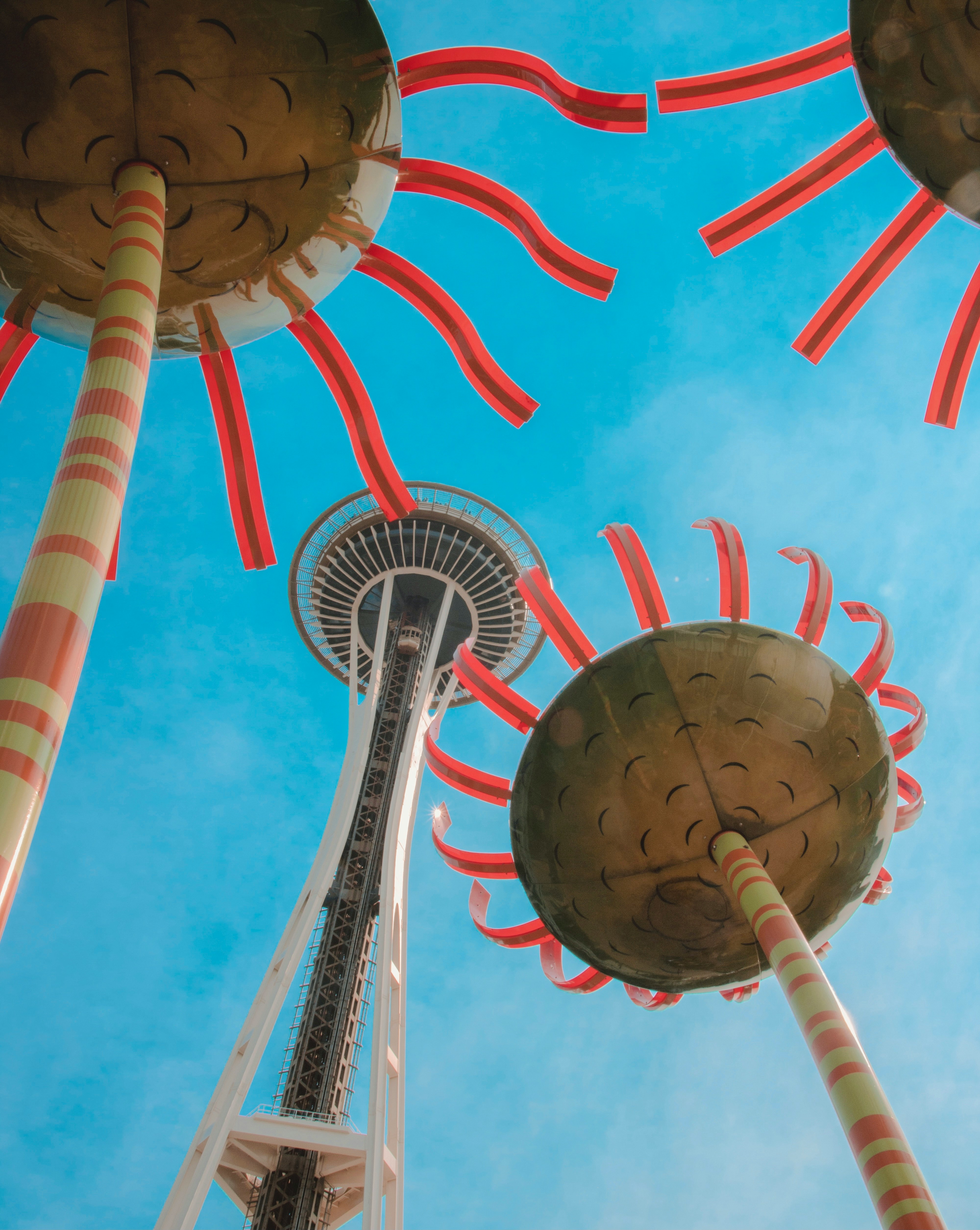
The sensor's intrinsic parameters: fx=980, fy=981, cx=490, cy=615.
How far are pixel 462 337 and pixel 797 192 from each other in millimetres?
2858

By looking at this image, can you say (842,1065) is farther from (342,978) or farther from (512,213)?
(342,978)

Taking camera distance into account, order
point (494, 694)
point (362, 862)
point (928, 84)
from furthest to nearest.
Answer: point (362, 862) → point (494, 694) → point (928, 84)

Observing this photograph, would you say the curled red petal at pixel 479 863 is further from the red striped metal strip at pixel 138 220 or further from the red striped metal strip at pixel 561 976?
the red striped metal strip at pixel 138 220

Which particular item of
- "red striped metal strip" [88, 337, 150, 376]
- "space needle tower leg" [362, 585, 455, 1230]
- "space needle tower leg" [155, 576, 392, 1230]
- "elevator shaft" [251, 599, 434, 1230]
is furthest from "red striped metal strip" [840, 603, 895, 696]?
"elevator shaft" [251, 599, 434, 1230]

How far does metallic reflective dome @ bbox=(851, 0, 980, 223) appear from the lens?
5.86 m

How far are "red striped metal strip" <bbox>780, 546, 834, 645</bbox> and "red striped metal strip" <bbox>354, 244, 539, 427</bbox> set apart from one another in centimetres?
292

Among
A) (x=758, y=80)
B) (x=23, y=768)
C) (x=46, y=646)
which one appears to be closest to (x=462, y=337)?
(x=758, y=80)

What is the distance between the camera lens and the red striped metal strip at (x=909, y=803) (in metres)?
9.04

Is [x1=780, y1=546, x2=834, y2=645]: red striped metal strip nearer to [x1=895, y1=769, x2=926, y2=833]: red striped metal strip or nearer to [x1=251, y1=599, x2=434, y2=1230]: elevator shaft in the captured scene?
[x1=895, y1=769, x2=926, y2=833]: red striped metal strip

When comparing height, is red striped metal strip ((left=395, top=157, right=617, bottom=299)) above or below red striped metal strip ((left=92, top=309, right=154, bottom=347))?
above

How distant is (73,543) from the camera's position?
3.85 metres

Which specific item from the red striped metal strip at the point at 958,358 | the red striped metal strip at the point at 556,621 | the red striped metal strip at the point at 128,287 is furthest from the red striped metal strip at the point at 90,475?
the red striped metal strip at the point at 958,358

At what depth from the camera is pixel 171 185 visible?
529 centimetres

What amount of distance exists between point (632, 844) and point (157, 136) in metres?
5.31
